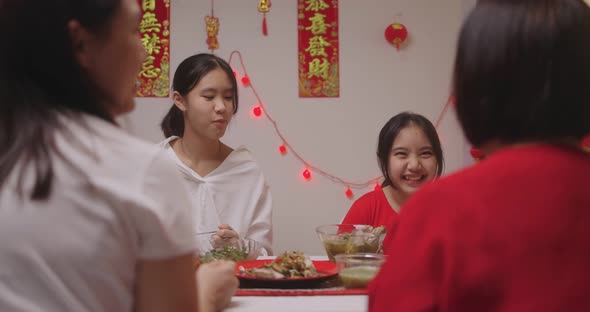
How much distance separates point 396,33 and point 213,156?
4.68 feet

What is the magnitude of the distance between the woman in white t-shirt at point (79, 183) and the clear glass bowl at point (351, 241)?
34.0 inches

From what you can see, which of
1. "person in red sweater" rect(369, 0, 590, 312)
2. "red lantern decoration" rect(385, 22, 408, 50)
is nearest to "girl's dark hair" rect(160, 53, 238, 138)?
"red lantern decoration" rect(385, 22, 408, 50)

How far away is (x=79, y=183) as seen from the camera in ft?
2.57

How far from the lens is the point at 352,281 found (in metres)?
1.45

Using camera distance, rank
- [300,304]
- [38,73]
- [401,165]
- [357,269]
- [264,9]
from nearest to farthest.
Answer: [38,73] → [300,304] → [357,269] → [401,165] → [264,9]

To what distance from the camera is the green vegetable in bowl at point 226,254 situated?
66.7 inches

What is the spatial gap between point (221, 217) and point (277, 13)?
1442 mm

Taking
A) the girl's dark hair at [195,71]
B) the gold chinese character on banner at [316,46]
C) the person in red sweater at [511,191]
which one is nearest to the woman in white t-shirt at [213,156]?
the girl's dark hair at [195,71]

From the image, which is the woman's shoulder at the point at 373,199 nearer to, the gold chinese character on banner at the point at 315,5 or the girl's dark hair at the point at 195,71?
the girl's dark hair at the point at 195,71

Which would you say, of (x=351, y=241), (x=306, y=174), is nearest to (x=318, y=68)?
(x=306, y=174)

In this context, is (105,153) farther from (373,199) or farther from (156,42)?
(156,42)

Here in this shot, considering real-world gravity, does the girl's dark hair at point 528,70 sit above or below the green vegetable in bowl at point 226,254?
above

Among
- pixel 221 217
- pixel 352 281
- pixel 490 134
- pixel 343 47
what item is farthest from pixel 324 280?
pixel 343 47

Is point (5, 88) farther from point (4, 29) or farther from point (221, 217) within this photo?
point (221, 217)
